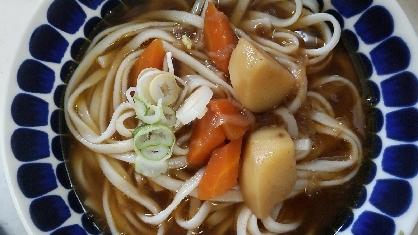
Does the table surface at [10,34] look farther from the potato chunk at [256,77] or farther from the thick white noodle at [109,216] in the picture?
the potato chunk at [256,77]

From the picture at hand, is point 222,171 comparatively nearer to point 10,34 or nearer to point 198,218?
point 198,218

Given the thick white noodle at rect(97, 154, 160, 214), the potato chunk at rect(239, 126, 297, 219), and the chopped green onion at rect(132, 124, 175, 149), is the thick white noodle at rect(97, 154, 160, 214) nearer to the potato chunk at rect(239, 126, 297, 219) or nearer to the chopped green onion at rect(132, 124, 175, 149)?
the chopped green onion at rect(132, 124, 175, 149)

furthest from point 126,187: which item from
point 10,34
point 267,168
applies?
point 10,34

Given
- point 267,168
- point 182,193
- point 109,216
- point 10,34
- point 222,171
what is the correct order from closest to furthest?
1. point 267,168
2. point 222,171
3. point 182,193
4. point 109,216
5. point 10,34

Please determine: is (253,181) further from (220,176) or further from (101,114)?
(101,114)

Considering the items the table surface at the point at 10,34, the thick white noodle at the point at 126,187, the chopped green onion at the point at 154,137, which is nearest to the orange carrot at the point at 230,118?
the chopped green onion at the point at 154,137

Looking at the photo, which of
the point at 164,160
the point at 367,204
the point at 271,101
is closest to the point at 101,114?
the point at 164,160
